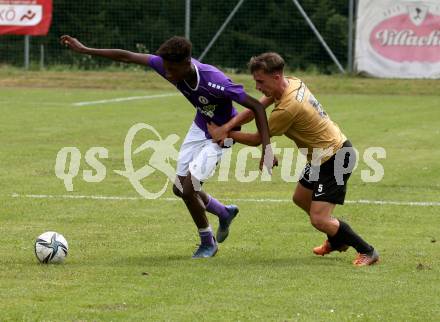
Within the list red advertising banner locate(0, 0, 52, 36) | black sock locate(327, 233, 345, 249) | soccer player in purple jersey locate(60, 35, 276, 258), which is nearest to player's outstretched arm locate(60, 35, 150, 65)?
soccer player in purple jersey locate(60, 35, 276, 258)

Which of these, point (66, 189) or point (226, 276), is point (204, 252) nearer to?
point (226, 276)

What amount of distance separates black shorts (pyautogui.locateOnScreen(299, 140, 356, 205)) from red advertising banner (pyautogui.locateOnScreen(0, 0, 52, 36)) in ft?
85.0

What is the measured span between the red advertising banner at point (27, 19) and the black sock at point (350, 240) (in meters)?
26.0

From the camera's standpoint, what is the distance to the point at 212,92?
921 centimetres

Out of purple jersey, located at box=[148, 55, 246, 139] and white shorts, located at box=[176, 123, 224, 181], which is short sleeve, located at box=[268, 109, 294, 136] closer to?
purple jersey, located at box=[148, 55, 246, 139]

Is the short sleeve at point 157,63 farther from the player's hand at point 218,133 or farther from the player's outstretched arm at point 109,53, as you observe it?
the player's hand at point 218,133

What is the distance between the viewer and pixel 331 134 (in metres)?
9.15

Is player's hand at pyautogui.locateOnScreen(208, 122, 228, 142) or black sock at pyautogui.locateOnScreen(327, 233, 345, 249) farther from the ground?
player's hand at pyautogui.locateOnScreen(208, 122, 228, 142)

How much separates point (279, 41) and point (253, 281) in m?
29.2

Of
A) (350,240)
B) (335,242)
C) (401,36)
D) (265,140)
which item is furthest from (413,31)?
Answer: (265,140)

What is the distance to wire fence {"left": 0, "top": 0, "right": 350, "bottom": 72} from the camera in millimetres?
35562

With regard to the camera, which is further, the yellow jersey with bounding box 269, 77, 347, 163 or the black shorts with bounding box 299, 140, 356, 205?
the black shorts with bounding box 299, 140, 356, 205

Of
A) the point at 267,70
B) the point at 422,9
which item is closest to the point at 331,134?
the point at 267,70

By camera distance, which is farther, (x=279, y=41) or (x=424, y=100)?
(x=279, y=41)
